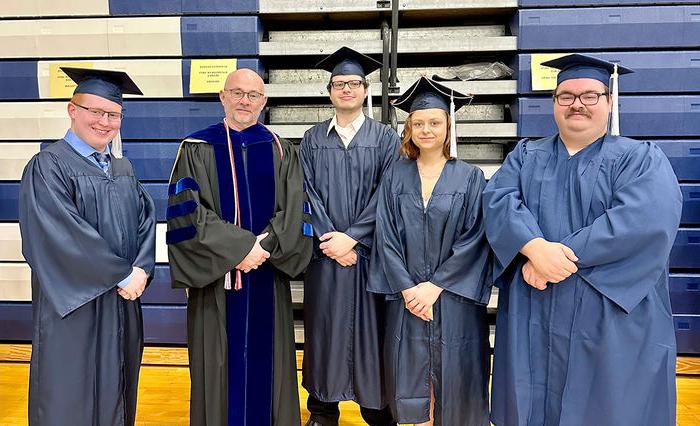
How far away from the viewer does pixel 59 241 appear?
6.01 ft

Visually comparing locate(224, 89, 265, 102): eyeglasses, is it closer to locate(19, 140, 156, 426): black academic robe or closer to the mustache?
locate(19, 140, 156, 426): black academic robe

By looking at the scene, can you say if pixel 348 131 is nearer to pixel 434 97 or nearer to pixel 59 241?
pixel 434 97

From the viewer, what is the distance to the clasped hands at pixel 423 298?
1.88 metres

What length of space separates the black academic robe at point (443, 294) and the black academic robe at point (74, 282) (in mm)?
1114

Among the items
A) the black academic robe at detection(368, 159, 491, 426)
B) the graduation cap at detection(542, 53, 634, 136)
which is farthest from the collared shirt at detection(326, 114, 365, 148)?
the graduation cap at detection(542, 53, 634, 136)

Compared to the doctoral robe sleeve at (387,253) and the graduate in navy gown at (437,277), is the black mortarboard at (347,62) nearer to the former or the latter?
the graduate in navy gown at (437,277)

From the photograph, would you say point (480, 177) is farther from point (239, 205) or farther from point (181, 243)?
point (181, 243)

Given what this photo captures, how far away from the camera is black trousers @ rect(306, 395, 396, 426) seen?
233cm

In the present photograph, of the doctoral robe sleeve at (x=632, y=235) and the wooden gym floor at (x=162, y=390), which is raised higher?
the doctoral robe sleeve at (x=632, y=235)

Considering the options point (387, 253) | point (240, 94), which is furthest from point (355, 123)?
point (387, 253)

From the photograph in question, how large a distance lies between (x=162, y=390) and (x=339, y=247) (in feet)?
5.65

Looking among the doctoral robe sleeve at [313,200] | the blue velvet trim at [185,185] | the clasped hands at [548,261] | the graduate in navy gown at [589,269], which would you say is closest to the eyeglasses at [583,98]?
the graduate in navy gown at [589,269]

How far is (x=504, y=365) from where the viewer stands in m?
1.82

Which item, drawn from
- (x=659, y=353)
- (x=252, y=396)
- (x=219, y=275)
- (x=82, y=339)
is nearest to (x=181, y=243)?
(x=219, y=275)
